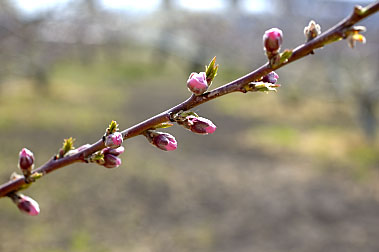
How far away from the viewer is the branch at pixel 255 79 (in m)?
0.81

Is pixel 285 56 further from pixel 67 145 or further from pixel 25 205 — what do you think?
pixel 25 205

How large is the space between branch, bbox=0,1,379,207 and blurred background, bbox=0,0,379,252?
2696 mm

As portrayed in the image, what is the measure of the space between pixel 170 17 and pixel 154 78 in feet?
8.75

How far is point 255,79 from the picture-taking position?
882 mm

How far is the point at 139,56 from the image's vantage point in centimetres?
1509

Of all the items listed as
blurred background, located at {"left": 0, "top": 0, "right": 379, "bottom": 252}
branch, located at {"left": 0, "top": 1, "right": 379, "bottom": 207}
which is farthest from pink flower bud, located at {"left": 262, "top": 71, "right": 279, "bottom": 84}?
blurred background, located at {"left": 0, "top": 0, "right": 379, "bottom": 252}

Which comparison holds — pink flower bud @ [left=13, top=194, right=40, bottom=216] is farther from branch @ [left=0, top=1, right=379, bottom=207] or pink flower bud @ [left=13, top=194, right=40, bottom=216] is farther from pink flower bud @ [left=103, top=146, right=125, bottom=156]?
pink flower bud @ [left=103, top=146, right=125, bottom=156]

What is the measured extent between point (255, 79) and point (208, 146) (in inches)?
222

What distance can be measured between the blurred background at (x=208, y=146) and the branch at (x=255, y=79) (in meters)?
2.70

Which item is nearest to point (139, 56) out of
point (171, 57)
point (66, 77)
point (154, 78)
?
point (171, 57)

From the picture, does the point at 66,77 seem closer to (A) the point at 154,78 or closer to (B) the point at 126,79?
(B) the point at 126,79

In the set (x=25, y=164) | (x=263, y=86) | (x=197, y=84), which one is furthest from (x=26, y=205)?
(x=263, y=86)

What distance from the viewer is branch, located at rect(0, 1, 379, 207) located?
808 mm

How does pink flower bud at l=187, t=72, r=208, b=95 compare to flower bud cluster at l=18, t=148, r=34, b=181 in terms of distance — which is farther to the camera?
flower bud cluster at l=18, t=148, r=34, b=181
